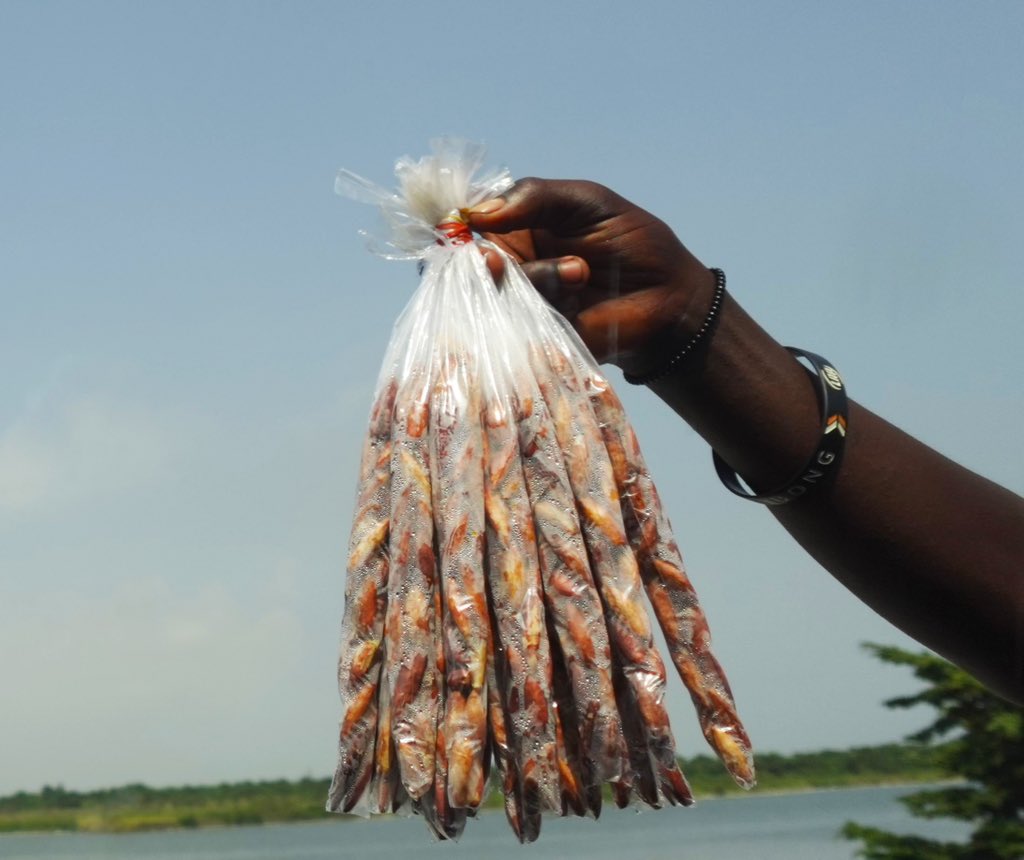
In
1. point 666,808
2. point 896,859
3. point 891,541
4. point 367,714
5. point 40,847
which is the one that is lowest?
point 666,808

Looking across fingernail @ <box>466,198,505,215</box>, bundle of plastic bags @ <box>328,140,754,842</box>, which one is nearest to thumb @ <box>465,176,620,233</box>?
fingernail @ <box>466,198,505,215</box>

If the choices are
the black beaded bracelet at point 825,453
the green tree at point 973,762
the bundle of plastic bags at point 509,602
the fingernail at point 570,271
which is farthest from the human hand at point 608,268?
the green tree at point 973,762

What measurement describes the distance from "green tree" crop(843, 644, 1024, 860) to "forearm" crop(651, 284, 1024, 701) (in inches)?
320

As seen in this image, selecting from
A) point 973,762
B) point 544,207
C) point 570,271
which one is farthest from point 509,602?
point 973,762

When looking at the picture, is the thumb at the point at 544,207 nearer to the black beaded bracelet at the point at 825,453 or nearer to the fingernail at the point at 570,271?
the fingernail at the point at 570,271

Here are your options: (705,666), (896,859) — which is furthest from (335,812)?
(896,859)

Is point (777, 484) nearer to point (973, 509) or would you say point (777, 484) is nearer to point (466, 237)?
point (973, 509)

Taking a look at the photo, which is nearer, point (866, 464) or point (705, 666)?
point (705, 666)

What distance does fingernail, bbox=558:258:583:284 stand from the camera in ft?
8.38

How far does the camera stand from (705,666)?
7.73ft

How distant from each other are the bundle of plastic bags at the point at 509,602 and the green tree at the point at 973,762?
8651 millimetres

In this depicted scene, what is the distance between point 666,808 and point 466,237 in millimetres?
1143

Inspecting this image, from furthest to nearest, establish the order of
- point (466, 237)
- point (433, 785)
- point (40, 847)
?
point (40, 847), point (466, 237), point (433, 785)

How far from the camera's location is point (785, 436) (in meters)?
2.63
